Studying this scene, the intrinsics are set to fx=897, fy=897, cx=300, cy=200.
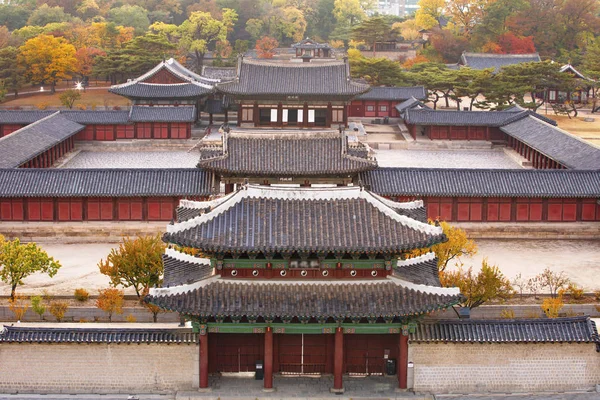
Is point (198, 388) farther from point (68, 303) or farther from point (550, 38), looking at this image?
point (550, 38)

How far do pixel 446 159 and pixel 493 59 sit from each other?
39.6m

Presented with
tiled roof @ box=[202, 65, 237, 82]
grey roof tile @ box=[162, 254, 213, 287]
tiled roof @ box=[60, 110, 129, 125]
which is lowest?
grey roof tile @ box=[162, 254, 213, 287]

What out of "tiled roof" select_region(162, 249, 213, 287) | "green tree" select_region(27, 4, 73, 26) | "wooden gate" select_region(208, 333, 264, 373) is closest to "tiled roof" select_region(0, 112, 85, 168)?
"tiled roof" select_region(162, 249, 213, 287)

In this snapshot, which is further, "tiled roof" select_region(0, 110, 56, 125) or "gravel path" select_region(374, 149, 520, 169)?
"tiled roof" select_region(0, 110, 56, 125)

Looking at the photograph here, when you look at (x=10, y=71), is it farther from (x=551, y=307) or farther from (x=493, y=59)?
(x=551, y=307)

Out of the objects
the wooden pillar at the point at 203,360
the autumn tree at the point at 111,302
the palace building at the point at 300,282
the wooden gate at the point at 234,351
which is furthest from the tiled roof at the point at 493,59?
the wooden pillar at the point at 203,360

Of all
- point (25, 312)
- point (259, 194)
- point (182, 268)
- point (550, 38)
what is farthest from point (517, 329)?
point (550, 38)

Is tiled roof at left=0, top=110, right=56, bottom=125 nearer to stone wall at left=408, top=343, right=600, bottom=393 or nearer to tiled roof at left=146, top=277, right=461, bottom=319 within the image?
tiled roof at left=146, top=277, right=461, bottom=319

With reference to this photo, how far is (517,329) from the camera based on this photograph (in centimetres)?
2711

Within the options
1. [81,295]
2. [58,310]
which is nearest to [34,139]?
[81,295]

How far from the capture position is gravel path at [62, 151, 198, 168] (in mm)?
65000

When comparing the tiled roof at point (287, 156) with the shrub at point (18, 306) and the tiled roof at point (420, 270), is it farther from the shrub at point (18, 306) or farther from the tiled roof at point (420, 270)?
the tiled roof at point (420, 270)

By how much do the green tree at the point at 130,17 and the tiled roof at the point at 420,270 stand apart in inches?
4127

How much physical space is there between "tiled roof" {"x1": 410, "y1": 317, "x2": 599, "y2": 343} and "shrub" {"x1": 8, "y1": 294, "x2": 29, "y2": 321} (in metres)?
15.3
